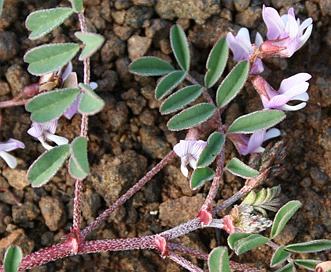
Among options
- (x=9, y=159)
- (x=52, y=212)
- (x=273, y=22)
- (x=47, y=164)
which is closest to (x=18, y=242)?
(x=52, y=212)

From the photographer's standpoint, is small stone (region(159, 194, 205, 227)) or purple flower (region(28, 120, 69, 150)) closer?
purple flower (region(28, 120, 69, 150))

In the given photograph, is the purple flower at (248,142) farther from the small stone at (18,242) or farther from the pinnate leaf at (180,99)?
the small stone at (18,242)

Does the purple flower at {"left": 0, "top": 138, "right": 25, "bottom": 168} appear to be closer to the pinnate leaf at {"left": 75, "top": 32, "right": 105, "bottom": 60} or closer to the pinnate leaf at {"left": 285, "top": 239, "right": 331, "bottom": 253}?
the pinnate leaf at {"left": 75, "top": 32, "right": 105, "bottom": 60}

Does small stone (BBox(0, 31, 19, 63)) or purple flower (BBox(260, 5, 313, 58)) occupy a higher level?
purple flower (BBox(260, 5, 313, 58))

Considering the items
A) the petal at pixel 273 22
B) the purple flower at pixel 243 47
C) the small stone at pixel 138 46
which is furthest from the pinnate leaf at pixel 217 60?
the small stone at pixel 138 46

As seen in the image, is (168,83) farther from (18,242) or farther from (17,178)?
(18,242)

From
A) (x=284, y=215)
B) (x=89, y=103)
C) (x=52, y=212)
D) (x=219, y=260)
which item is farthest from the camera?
(x=52, y=212)

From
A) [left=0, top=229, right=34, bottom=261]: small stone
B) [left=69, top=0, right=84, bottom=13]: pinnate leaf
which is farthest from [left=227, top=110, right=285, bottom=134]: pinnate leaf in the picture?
[left=0, top=229, right=34, bottom=261]: small stone
